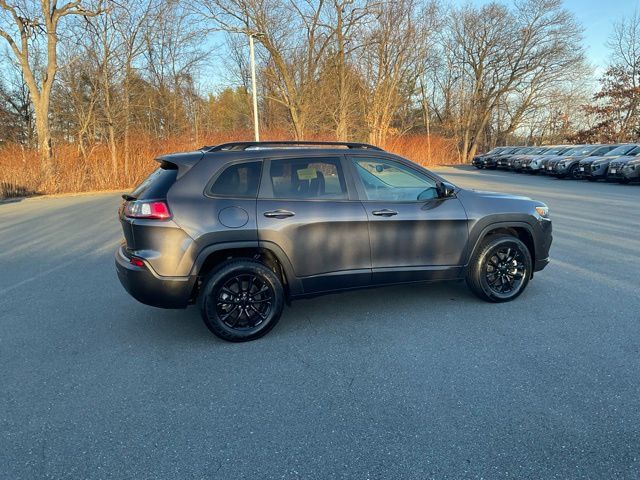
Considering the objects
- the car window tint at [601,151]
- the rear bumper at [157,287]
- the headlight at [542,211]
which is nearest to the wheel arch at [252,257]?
the rear bumper at [157,287]

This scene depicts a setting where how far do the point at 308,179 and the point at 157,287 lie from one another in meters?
1.69

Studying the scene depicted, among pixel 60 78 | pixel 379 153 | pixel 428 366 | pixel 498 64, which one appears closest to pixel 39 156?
pixel 60 78

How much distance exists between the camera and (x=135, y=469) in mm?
2109

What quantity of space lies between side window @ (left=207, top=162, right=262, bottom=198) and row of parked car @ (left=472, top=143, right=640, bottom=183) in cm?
1900

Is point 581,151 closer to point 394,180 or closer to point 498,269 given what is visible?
point 498,269

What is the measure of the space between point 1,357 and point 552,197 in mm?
14743

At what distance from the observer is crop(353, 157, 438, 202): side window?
3930 millimetres

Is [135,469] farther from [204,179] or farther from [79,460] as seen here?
[204,179]

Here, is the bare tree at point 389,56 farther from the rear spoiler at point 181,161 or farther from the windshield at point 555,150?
the rear spoiler at point 181,161

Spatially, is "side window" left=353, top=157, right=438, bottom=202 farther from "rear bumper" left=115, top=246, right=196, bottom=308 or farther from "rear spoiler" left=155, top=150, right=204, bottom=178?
"rear bumper" left=115, top=246, right=196, bottom=308

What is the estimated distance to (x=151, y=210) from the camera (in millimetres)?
3270

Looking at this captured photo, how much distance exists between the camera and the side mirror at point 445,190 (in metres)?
3.99

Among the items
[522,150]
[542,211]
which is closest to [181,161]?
[542,211]

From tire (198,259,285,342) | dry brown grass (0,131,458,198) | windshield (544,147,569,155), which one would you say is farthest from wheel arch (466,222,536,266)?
windshield (544,147,569,155)
